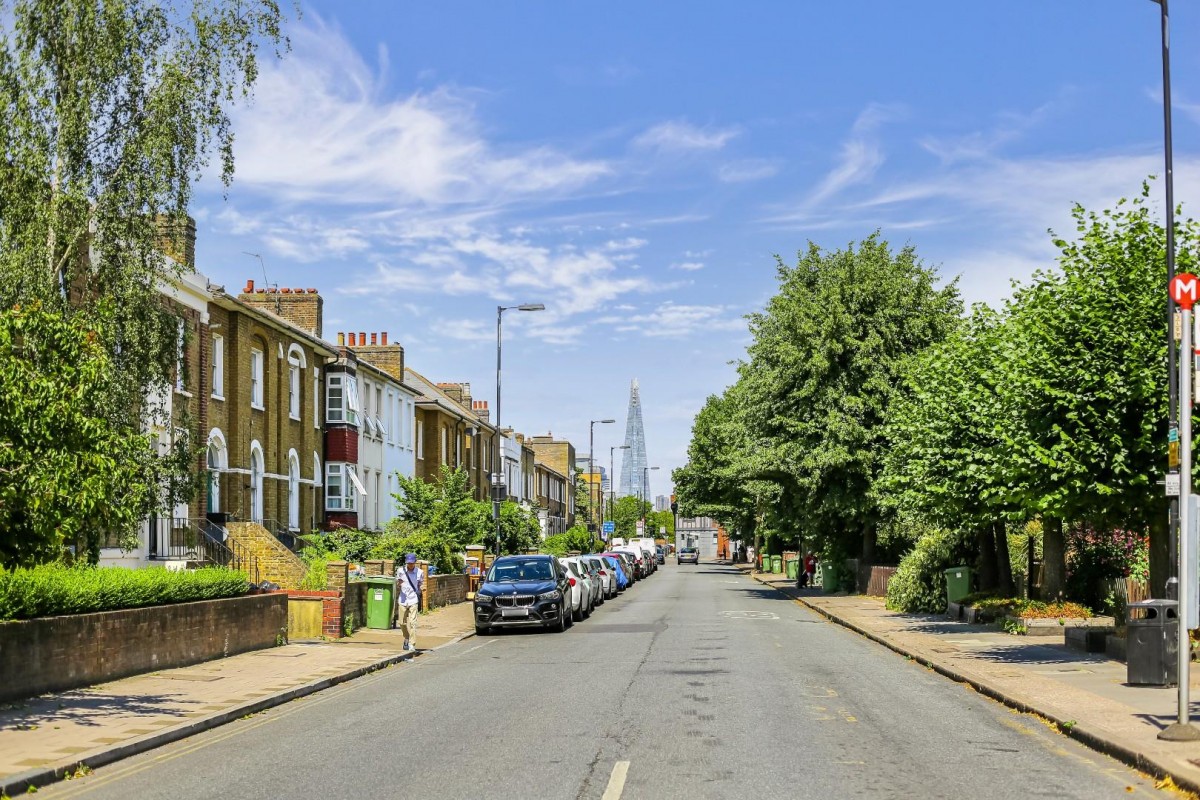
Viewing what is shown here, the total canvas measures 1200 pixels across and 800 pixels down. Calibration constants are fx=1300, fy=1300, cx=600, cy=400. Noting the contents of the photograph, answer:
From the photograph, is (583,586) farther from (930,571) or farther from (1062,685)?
(1062,685)

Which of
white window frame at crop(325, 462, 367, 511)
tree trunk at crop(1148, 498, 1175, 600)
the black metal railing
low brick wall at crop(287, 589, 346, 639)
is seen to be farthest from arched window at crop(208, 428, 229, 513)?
tree trunk at crop(1148, 498, 1175, 600)

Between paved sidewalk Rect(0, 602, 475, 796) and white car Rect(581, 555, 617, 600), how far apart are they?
64.2 feet

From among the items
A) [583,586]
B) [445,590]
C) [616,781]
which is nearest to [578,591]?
[583,586]

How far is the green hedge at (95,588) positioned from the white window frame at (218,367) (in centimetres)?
1401

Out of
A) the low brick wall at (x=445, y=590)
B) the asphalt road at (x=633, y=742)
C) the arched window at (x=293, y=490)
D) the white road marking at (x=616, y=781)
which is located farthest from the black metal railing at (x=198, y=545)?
the white road marking at (x=616, y=781)

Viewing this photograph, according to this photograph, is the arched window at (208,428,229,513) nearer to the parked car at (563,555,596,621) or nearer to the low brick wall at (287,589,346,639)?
the parked car at (563,555,596,621)

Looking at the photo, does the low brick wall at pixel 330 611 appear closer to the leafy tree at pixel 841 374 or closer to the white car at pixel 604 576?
the white car at pixel 604 576

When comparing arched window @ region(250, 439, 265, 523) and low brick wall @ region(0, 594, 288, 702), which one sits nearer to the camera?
low brick wall @ region(0, 594, 288, 702)

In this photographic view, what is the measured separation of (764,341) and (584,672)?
1053 inches

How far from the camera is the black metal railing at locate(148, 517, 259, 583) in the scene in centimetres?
3003

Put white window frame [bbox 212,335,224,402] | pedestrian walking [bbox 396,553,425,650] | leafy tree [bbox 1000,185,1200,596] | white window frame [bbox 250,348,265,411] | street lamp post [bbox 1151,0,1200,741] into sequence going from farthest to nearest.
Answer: white window frame [bbox 250,348,265,411], white window frame [bbox 212,335,224,402], pedestrian walking [bbox 396,553,425,650], leafy tree [bbox 1000,185,1200,596], street lamp post [bbox 1151,0,1200,741]

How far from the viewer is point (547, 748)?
443 inches

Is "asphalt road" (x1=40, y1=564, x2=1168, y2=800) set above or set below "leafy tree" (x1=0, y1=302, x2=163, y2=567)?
below

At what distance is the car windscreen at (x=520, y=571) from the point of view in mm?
28781
